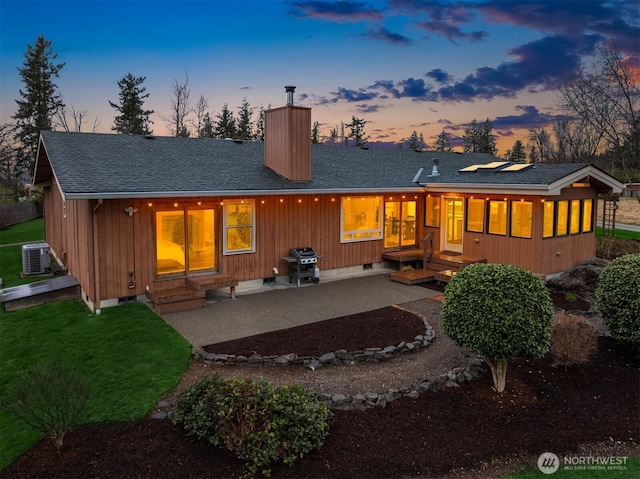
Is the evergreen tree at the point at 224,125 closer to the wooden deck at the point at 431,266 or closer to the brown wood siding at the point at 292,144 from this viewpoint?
the brown wood siding at the point at 292,144

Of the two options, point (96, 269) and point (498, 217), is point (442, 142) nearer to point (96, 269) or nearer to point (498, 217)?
point (498, 217)

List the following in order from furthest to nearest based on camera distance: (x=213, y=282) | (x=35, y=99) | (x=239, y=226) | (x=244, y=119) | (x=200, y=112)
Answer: (x=244, y=119) → (x=35, y=99) → (x=200, y=112) → (x=239, y=226) → (x=213, y=282)

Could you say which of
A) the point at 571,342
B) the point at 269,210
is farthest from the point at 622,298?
the point at 269,210

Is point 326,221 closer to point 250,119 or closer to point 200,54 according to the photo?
point 200,54

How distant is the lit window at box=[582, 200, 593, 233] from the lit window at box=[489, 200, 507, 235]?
2.89 meters

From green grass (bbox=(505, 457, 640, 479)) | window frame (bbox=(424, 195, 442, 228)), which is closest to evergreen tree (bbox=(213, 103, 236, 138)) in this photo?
window frame (bbox=(424, 195, 442, 228))

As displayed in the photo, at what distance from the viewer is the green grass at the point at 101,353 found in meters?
5.20

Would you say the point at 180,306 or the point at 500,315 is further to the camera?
the point at 180,306

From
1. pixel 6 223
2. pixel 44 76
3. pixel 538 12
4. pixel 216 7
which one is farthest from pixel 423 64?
pixel 44 76

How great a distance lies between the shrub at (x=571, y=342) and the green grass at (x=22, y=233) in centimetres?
2120

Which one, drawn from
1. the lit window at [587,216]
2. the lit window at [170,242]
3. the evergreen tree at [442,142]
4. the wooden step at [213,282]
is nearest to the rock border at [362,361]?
the wooden step at [213,282]

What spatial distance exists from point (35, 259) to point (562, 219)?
15.6 m

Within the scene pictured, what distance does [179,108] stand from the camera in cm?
3462

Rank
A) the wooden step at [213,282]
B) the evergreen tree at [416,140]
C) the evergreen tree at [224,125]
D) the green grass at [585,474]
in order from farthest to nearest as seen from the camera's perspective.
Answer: the evergreen tree at [416,140], the evergreen tree at [224,125], the wooden step at [213,282], the green grass at [585,474]
